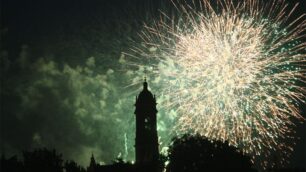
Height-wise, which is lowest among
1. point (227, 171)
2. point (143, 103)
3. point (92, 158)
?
point (227, 171)

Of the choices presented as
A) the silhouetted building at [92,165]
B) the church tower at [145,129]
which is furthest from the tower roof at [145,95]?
the silhouetted building at [92,165]

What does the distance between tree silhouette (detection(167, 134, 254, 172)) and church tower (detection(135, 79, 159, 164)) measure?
9926 mm

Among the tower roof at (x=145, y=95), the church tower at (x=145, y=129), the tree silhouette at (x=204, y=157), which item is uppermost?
the tower roof at (x=145, y=95)

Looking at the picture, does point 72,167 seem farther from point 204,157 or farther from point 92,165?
point 204,157

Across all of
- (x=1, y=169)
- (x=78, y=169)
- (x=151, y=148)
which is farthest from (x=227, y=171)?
(x=1, y=169)

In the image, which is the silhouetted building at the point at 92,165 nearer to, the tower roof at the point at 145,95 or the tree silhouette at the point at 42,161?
the tree silhouette at the point at 42,161

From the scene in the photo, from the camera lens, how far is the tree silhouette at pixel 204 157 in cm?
7012

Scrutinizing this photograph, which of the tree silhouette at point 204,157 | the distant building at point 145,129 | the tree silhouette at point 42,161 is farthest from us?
the distant building at point 145,129

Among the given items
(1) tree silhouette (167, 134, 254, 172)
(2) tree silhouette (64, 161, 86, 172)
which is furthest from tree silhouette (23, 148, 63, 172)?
(1) tree silhouette (167, 134, 254, 172)

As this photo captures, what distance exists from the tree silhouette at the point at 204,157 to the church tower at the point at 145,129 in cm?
993

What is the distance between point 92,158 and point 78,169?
325 centimetres

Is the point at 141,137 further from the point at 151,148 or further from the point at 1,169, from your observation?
the point at 1,169

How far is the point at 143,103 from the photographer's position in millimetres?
83438

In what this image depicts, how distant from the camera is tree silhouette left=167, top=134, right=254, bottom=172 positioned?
2761 inches
